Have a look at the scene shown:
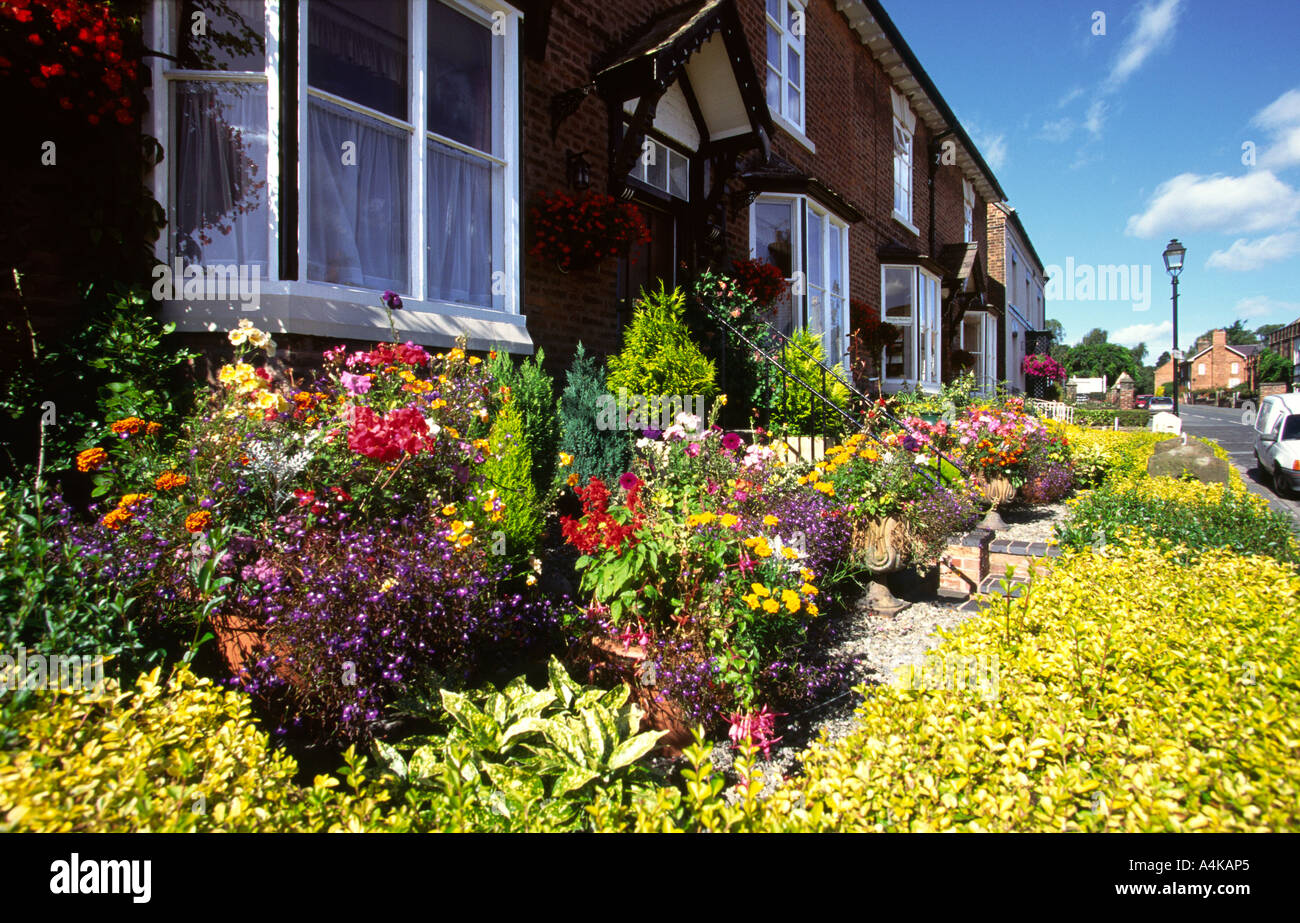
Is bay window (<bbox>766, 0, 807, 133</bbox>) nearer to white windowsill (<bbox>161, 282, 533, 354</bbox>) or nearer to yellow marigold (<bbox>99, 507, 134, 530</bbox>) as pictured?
white windowsill (<bbox>161, 282, 533, 354</bbox>)

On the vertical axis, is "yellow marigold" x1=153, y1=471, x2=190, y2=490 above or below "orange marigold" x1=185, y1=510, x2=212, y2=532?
above

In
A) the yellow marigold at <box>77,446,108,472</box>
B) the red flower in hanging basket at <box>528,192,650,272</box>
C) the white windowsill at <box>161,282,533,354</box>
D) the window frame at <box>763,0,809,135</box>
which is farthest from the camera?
the window frame at <box>763,0,809,135</box>

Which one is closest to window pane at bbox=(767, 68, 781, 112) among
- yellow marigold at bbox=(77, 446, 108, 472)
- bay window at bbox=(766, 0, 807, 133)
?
bay window at bbox=(766, 0, 807, 133)

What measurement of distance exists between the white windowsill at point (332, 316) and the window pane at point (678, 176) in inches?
148

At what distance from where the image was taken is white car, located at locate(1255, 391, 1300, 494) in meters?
12.2

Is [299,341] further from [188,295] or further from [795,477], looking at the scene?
[795,477]

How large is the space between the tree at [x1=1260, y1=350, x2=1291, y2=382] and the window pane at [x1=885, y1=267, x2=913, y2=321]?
6923 centimetres

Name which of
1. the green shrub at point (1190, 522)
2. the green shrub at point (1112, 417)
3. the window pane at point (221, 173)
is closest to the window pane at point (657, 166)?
the window pane at point (221, 173)
